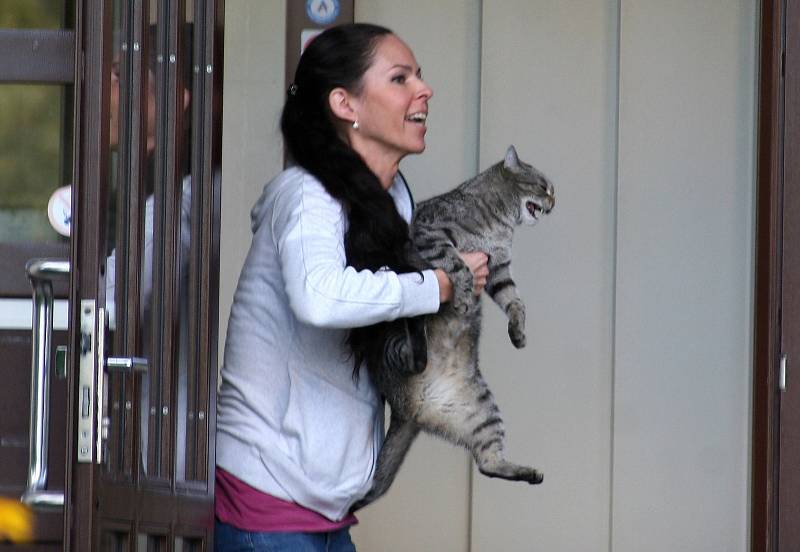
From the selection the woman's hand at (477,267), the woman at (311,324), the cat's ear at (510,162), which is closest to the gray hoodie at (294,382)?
the woman at (311,324)

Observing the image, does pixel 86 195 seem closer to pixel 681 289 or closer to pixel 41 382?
pixel 41 382

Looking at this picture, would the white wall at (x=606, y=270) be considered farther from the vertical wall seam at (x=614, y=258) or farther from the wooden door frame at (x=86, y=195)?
the wooden door frame at (x=86, y=195)

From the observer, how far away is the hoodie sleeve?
2295 millimetres

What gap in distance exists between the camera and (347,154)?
8.20 ft

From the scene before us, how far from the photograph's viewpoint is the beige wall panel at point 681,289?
13.6 feet

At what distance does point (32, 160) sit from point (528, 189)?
38.9 inches

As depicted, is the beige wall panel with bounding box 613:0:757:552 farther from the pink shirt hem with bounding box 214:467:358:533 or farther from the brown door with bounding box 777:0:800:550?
the pink shirt hem with bounding box 214:467:358:533

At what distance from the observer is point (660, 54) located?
416 cm

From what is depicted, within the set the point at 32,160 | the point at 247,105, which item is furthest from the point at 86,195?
the point at 247,105

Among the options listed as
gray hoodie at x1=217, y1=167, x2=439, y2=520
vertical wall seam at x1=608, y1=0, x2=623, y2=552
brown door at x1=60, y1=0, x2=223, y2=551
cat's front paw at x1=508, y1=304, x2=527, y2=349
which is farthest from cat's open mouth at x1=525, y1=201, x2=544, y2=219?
vertical wall seam at x1=608, y1=0, x2=623, y2=552

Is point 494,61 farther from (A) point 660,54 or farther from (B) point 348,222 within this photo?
(B) point 348,222

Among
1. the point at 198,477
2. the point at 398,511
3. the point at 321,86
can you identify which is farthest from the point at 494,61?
the point at 198,477

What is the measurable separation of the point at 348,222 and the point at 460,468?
190cm

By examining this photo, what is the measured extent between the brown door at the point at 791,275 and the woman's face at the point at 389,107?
5.24 feet
